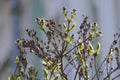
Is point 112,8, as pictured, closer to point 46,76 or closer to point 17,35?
point 17,35

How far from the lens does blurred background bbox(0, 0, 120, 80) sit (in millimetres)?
1352

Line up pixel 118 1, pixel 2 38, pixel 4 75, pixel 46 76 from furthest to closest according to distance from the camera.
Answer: pixel 118 1
pixel 2 38
pixel 4 75
pixel 46 76

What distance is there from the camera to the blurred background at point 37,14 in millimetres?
1352

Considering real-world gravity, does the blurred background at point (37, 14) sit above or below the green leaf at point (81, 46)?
above

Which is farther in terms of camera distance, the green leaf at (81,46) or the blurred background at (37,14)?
the blurred background at (37,14)

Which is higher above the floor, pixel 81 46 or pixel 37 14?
pixel 37 14

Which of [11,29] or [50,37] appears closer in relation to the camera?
[50,37]

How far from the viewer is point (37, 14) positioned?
138cm

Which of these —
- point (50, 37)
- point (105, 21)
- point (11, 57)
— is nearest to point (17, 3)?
point (11, 57)

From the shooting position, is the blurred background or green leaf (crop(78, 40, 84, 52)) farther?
the blurred background

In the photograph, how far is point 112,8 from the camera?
1.46 metres

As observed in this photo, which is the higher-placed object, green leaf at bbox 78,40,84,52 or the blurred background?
the blurred background

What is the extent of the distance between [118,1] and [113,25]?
151 mm

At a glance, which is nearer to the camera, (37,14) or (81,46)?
(81,46)
